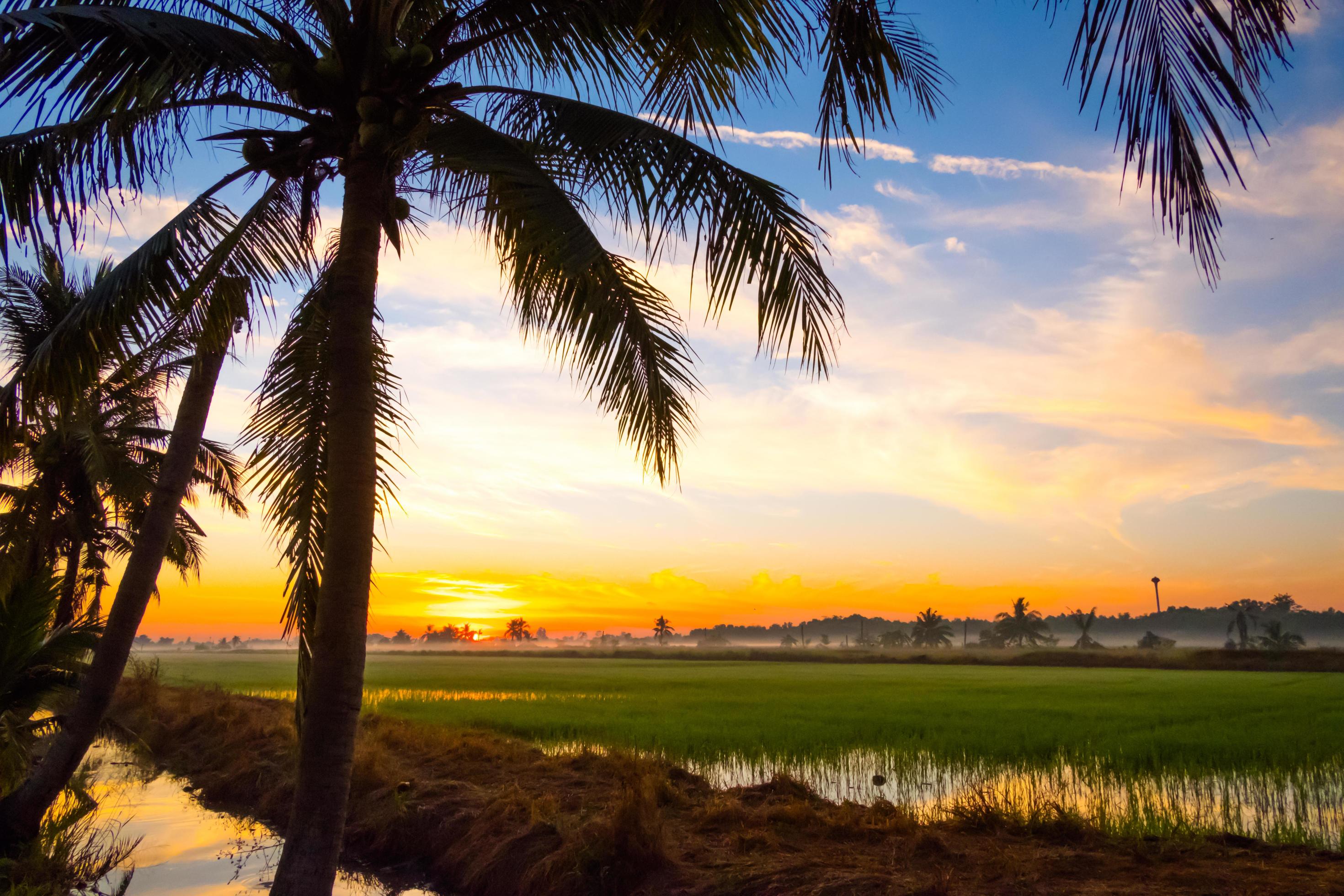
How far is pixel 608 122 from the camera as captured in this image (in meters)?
5.21

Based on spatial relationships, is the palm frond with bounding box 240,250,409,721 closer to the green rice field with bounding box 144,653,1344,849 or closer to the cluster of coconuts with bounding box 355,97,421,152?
the cluster of coconuts with bounding box 355,97,421,152

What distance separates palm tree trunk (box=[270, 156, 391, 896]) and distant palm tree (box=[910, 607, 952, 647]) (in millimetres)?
144766

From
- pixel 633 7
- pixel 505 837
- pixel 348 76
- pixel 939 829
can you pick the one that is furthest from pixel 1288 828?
pixel 348 76

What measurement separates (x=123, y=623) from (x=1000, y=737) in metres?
13.4

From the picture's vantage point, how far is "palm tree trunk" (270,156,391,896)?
14.2ft

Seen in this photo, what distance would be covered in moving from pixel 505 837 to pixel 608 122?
6.14 metres

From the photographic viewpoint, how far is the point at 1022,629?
454 ft

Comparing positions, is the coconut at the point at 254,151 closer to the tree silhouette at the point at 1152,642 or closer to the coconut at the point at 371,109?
the coconut at the point at 371,109

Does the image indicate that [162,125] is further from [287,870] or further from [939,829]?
[939,829]

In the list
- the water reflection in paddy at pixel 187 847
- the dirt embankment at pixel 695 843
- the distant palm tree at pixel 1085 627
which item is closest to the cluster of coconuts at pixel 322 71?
the dirt embankment at pixel 695 843

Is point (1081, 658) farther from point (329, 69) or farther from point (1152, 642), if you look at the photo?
point (1152, 642)

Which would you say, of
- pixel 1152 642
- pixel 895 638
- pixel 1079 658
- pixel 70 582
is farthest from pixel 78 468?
pixel 895 638

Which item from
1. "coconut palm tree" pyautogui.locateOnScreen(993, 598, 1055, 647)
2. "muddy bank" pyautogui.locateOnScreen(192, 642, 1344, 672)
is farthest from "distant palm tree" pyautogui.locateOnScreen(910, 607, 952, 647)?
"muddy bank" pyautogui.locateOnScreen(192, 642, 1344, 672)

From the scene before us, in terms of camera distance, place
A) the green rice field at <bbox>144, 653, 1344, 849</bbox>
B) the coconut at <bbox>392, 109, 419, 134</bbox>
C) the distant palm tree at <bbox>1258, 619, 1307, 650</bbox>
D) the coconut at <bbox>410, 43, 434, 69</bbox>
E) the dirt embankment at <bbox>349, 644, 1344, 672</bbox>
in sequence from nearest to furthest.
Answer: the coconut at <bbox>410, 43, 434, 69</bbox>
the coconut at <bbox>392, 109, 419, 134</bbox>
the green rice field at <bbox>144, 653, 1344, 849</bbox>
the dirt embankment at <bbox>349, 644, 1344, 672</bbox>
the distant palm tree at <bbox>1258, 619, 1307, 650</bbox>
